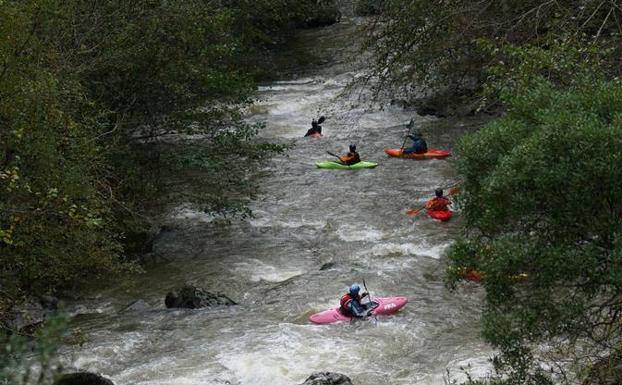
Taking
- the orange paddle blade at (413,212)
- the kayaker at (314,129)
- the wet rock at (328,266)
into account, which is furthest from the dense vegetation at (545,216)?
the kayaker at (314,129)

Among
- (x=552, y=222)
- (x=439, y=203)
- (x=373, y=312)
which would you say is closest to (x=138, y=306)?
(x=373, y=312)

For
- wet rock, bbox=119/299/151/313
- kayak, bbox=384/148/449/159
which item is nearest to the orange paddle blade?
kayak, bbox=384/148/449/159

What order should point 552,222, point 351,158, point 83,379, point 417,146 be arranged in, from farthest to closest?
point 417,146 < point 351,158 < point 83,379 < point 552,222

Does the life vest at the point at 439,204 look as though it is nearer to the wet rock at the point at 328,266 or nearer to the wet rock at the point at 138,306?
the wet rock at the point at 328,266

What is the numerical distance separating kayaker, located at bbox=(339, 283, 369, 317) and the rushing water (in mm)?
172

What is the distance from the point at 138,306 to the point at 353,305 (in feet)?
10.9

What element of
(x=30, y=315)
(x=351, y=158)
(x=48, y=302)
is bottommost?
(x=48, y=302)

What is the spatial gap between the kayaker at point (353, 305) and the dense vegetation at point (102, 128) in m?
2.88

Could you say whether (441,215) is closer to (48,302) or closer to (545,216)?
(48,302)

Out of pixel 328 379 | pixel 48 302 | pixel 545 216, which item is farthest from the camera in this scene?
pixel 48 302

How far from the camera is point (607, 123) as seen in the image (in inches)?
257

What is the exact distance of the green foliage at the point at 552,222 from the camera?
5973mm

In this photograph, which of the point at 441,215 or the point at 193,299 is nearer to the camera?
the point at 193,299

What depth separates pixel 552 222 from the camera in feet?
20.4
